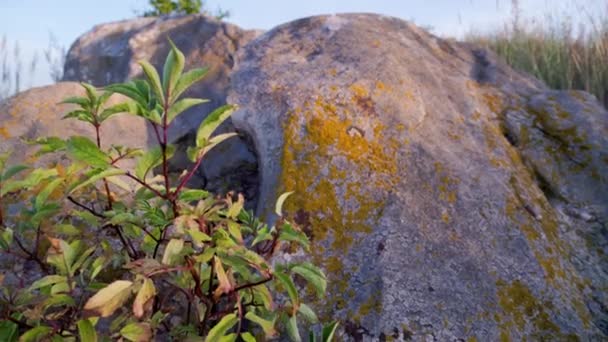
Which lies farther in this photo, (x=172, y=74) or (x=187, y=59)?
(x=187, y=59)

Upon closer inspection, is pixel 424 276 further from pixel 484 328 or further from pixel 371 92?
pixel 371 92

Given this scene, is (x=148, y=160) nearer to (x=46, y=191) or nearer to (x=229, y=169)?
(x=46, y=191)

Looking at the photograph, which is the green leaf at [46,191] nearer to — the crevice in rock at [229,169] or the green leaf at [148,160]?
the green leaf at [148,160]

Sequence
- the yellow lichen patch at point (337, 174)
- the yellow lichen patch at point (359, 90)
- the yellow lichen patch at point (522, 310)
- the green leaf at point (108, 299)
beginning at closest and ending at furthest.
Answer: the green leaf at point (108, 299) < the yellow lichen patch at point (522, 310) < the yellow lichen patch at point (337, 174) < the yellow lichen patch at point (359, 90)

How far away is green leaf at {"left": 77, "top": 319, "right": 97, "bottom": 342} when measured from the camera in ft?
3.91

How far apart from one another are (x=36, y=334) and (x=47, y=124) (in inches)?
77.0

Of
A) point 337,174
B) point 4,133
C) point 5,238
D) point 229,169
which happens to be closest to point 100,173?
point 5,238

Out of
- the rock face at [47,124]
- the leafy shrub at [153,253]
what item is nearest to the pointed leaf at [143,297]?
the leafy shrub at [153,253]

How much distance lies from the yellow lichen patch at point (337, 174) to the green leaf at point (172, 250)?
2.95ft

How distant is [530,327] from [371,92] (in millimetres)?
1332

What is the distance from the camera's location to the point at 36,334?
123 cm

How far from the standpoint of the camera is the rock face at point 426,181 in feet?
6.44

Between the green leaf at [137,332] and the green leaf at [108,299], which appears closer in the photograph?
the green leaf at [108,299]

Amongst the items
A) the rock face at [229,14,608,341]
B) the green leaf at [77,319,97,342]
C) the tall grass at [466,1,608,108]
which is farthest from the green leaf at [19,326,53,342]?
the tall grass at [466,1,608,108]
